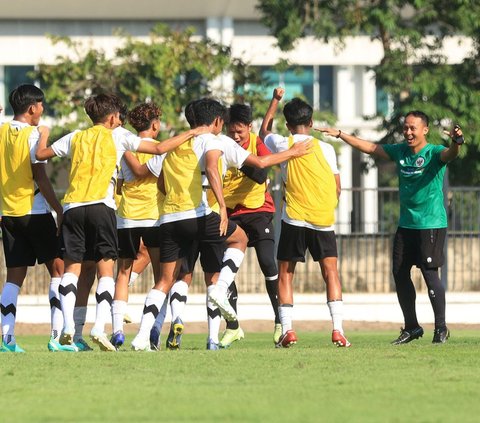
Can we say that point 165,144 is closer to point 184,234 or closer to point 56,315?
point 184,234

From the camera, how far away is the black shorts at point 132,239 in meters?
11.6

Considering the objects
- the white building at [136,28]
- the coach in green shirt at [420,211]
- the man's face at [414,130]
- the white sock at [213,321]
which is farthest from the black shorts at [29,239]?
the white building at [136,28]

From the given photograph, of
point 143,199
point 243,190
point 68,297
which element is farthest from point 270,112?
point 68,297

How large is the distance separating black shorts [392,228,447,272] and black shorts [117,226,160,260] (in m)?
2.13

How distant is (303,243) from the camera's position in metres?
11.6

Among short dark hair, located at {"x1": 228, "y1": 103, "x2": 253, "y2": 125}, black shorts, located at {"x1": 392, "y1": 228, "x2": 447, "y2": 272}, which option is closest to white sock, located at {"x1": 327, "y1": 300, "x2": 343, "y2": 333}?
black shorts, located at {"x1": 392, "y1": 228, "x2": 447, "y2": 272}

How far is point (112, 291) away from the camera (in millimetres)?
10938

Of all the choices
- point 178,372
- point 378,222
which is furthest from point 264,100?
point 178,372

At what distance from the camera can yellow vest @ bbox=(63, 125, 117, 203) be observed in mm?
10555

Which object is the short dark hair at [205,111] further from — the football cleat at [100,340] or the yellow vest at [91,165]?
the football cleat at [100,340]

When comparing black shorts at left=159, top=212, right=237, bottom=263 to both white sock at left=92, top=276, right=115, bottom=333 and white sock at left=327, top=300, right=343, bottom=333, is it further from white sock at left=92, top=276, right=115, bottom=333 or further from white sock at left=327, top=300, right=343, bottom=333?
white sock at left=327, top=300, right=343, bottom=333

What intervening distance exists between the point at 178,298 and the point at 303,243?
1.14 m

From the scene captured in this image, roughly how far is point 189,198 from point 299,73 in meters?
20.2

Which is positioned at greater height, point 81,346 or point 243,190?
point 243,190
